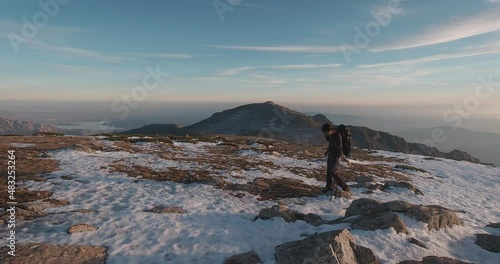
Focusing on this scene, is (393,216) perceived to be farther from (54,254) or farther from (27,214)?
(27,214)

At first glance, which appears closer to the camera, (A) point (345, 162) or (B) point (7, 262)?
(B) point (7, 262)

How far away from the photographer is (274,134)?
19888 centimetres

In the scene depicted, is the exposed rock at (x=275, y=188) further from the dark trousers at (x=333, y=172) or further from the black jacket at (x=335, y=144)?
the black jacket at (x=335, y=144)

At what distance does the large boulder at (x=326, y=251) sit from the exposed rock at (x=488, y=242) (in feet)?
16.3

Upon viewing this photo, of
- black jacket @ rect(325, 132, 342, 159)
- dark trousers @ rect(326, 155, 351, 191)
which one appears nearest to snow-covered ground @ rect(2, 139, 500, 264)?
dark trousers @ rect(326, 155, 351, 191)

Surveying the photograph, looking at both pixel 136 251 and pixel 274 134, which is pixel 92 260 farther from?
pixel 274 134

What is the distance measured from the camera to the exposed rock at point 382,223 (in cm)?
1078

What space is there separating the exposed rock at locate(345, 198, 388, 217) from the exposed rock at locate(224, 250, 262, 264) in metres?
5.43

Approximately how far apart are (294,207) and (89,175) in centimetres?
1213

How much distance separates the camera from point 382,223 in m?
10.9

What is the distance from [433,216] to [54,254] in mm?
12965

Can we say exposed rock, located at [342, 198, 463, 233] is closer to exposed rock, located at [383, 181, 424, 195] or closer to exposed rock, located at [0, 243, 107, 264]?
exposed rock, located at [383, 181, 424, 195]

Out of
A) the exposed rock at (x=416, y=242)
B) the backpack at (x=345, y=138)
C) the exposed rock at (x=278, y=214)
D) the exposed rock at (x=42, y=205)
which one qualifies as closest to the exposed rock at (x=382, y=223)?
the exposed rock at (x=416, y=242)

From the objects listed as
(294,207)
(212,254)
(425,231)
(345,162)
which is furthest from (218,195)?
(345,162)
